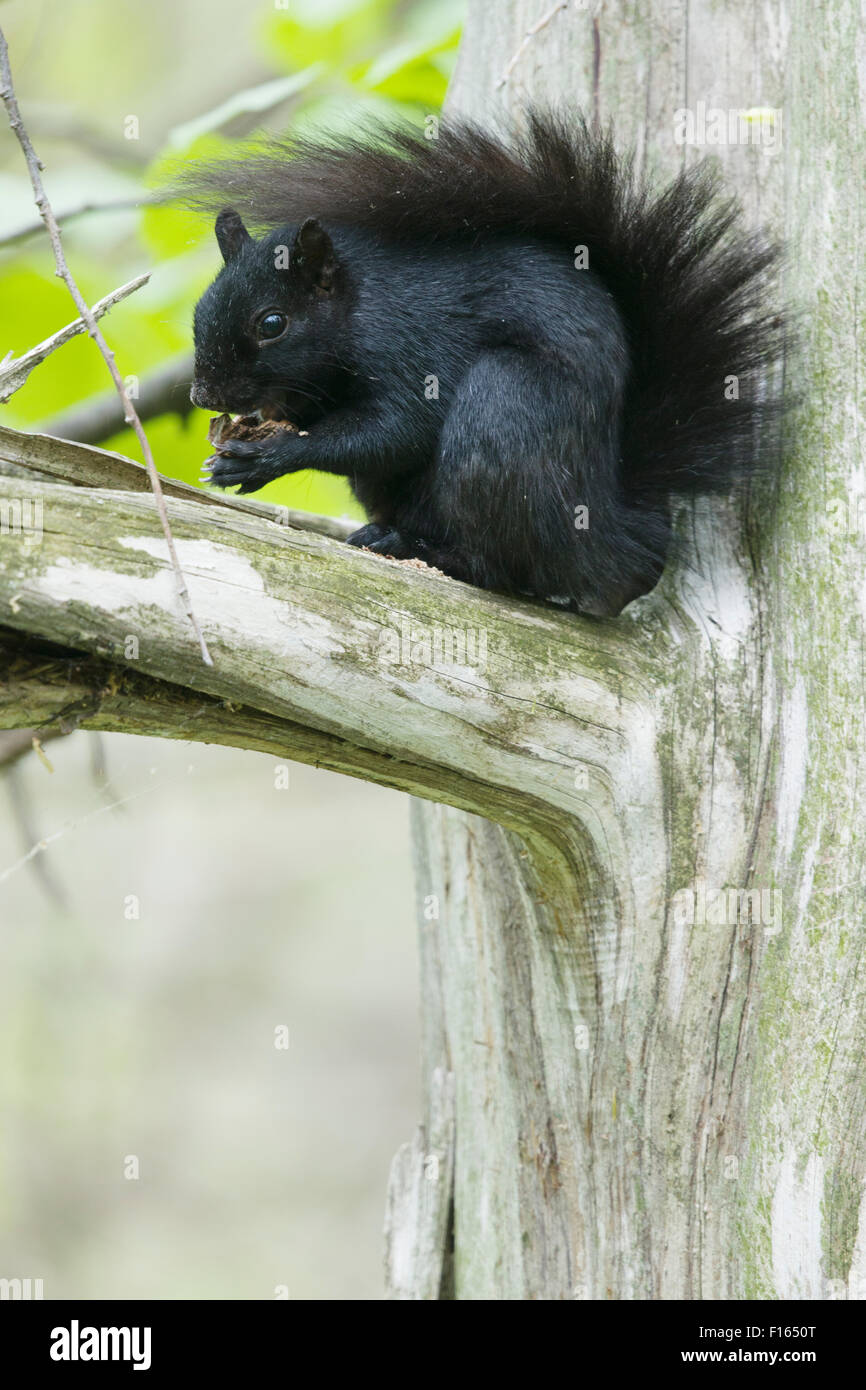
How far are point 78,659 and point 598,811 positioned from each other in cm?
69

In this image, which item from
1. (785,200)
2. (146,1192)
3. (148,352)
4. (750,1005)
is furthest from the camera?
(146,1192)

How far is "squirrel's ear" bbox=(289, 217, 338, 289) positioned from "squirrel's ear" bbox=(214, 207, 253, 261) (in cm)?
14

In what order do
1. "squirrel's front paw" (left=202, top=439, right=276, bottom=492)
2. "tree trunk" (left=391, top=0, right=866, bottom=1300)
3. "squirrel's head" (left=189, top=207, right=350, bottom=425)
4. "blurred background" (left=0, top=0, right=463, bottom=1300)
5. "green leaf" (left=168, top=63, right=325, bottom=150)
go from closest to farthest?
"tree trunk" (left=391, top=0, right=866, bottom=1300), "squirrel's front paw" (left=202, top=439, right=276, bottom=492), "squirrel's head" (left=189, top=207, right=350, bottom=425), "green leaf" (left=168, top=63, right=325, bottom=150), "blurred background" (left=0, top=0, right=463, bottom=1300)

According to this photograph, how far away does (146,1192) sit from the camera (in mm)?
5434

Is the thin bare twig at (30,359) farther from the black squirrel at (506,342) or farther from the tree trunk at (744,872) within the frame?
the tree trunk at (744,872)

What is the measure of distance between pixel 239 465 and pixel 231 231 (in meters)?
0.49

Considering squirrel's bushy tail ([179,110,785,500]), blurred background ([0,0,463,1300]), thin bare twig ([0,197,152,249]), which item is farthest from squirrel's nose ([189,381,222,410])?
blurred background ([0,0,463,1300])

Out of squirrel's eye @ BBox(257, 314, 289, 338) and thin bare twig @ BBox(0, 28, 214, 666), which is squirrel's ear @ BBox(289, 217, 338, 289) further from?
thin bare twig @ BBox(0, 28, 214, 666)

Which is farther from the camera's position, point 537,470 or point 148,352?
point 148,352

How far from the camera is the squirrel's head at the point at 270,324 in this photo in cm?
199

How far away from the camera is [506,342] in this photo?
5.99 ft

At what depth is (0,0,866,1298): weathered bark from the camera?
55.8 inches

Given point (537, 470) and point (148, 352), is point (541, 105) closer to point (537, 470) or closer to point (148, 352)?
point (537, 470)

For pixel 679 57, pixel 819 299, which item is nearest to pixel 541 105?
pixel 679 57
